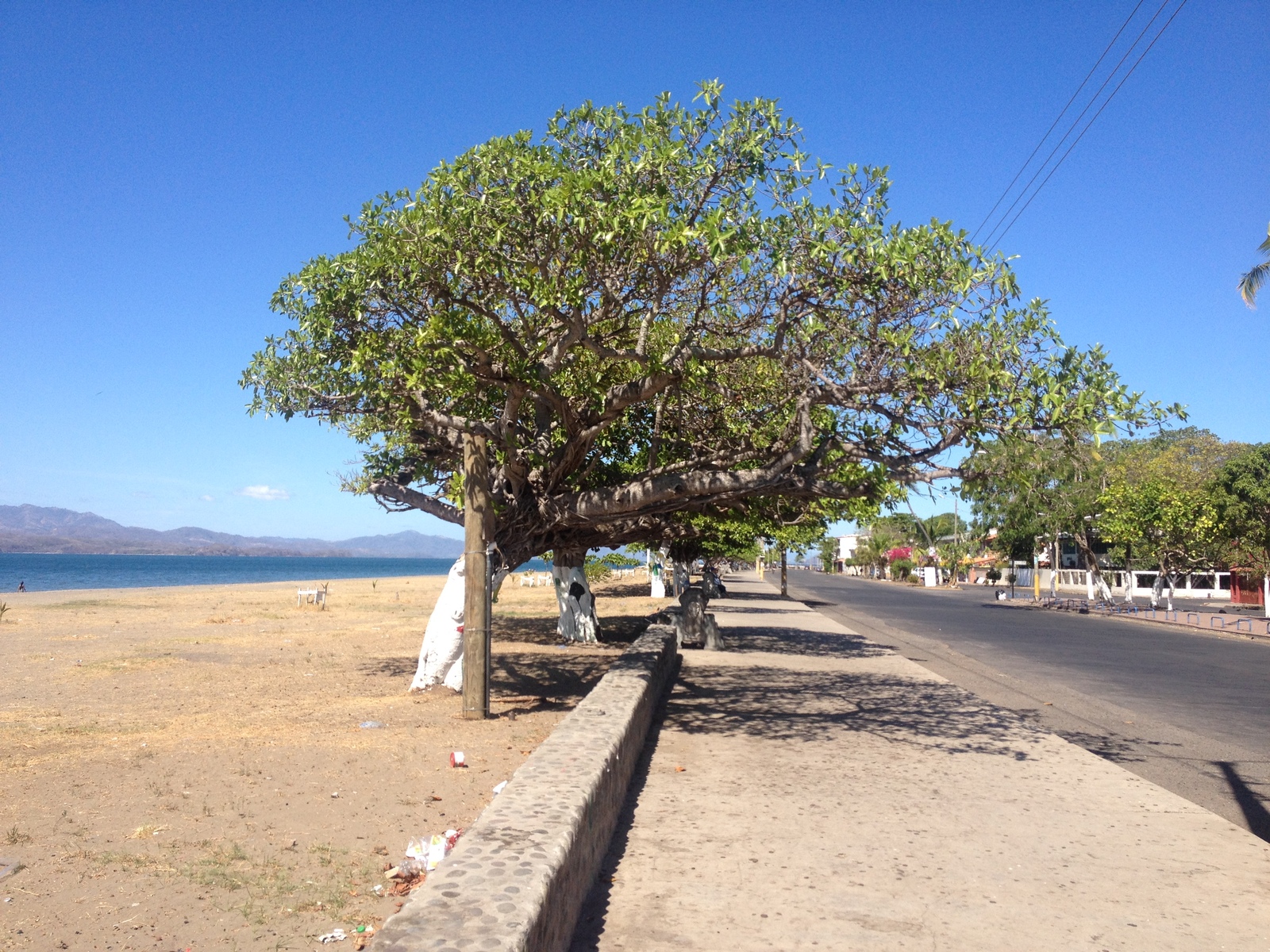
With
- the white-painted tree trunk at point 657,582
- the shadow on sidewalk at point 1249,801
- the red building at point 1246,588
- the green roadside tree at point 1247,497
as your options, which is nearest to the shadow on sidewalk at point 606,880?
the shadow on sidewalk at point 1249,801

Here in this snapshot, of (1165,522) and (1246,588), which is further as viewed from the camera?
(1246,588)

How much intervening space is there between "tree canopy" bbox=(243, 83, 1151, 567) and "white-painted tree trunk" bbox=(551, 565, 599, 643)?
7196mm

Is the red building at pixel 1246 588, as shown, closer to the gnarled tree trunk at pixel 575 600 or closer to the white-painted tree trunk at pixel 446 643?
the gnarled tree trunk at pixel 575 600

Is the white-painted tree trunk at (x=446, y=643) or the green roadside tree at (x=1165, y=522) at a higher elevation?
the green roadside tree at (x=1165, y=522)

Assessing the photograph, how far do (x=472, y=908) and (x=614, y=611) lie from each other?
88.8 feet

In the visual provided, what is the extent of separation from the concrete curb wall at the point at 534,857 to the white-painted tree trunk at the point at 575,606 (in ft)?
38.5

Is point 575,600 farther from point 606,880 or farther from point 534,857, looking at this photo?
point 534,857

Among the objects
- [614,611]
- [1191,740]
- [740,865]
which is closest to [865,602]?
[614,611]

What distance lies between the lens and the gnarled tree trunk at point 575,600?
19.1 m

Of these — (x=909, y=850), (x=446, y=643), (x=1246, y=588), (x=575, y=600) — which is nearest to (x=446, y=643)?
(x=446, y=643)

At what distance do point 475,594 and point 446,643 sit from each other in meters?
2.32

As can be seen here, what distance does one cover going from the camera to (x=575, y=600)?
19469 mm

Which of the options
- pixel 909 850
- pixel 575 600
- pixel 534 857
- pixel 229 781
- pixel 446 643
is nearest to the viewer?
pixel 534 857

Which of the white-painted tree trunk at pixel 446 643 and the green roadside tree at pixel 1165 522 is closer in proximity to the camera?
the white-painted tree trunk at pixel 446 643
